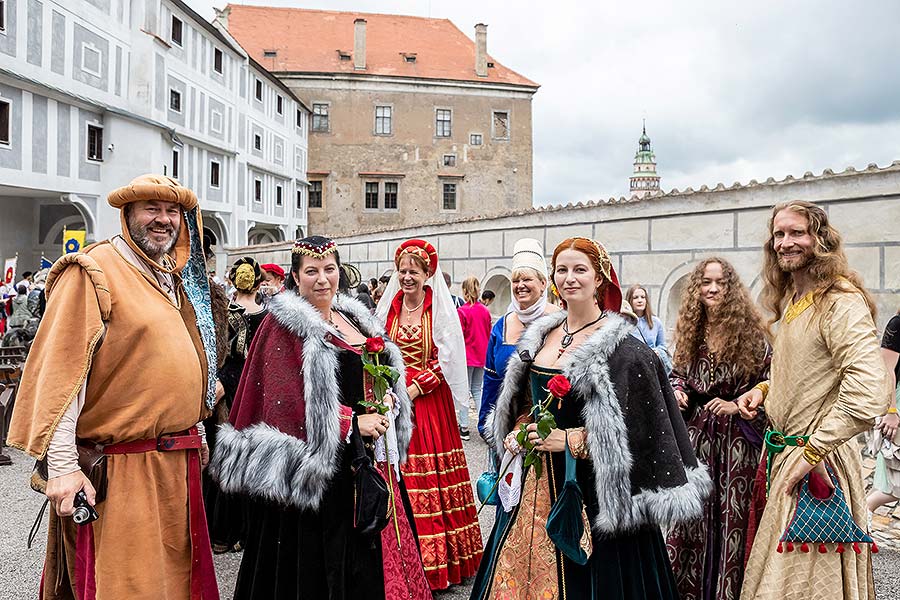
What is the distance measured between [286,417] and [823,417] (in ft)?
7.52

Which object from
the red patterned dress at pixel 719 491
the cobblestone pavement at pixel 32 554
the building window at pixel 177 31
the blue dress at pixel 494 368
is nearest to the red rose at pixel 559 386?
the blue dress at pixel 494 368

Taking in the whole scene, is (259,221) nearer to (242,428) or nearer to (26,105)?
(26,105)

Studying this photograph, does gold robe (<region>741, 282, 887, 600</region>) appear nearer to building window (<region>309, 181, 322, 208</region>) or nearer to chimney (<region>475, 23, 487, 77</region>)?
building window (<region>309, 181, 322, 208</region>)

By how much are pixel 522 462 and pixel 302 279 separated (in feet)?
4.44

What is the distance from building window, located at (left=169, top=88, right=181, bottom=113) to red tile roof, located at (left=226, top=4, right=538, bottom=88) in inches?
530

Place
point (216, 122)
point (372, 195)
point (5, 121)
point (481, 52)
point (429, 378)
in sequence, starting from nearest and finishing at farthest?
point (429, 378) < point (5, 121) < point (216, 122) < point (372, 195) < point (481, 52)

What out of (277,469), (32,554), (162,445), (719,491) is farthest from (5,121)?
(719,491)

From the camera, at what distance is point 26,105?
62.0 ft

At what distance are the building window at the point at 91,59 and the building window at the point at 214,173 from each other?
7768 millimetres

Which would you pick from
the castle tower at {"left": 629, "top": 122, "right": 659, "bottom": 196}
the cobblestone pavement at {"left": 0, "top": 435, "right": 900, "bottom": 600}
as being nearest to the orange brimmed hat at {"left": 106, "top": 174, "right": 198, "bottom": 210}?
the cobblestone pavement at {"left": 0, "top": 435, "right": 900, "bottom": 600}

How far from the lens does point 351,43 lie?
42.5m

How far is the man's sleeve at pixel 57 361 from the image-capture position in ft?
8.17

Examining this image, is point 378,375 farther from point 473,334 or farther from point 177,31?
point 177,31

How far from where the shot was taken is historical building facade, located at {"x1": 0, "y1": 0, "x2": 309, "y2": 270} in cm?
1894
